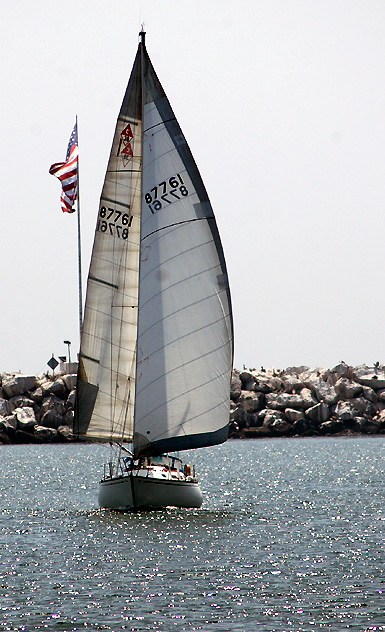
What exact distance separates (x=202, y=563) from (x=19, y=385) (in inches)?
2852

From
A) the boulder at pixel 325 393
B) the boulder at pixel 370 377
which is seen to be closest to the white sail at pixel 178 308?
the boulder at pixel 325 393

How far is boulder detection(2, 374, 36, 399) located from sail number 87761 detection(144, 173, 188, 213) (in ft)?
211

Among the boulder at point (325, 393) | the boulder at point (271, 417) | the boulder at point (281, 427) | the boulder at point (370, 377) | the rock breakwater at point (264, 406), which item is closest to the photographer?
the rock breakwater at point (264, 406)

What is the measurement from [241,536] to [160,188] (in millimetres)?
11498

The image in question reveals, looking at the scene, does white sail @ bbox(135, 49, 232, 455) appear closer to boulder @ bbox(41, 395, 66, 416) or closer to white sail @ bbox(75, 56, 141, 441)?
white sail @ bbox(75, 56, 141, 441)

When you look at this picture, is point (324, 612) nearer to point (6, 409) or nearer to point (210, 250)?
point (210, 250)

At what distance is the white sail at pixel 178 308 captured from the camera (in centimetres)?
3494

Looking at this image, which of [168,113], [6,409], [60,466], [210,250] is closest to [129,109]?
[168,113]

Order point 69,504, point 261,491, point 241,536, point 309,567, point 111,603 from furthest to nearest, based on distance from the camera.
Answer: point 261,491 < point 69,504 < point 241,536 < point 309,567 < point 111,603

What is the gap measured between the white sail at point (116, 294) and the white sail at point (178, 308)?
100 centimetres

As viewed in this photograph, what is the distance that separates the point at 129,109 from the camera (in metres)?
36.6

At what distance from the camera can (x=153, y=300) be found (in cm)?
3500

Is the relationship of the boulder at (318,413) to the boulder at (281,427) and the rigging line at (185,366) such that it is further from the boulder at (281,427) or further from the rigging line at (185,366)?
the rigging line at (185,366)

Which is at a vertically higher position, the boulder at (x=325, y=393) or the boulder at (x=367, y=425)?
the boulder at (x=325, y=393)
